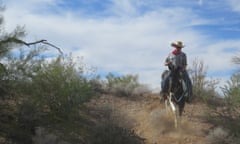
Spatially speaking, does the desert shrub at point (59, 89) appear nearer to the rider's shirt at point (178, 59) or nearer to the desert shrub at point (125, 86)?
the rider's shirt at point (178, 59)

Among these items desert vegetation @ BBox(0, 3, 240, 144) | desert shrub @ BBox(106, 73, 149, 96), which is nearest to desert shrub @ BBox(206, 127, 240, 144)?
desert vegetation @ BBox(0, 3, 240, 144)

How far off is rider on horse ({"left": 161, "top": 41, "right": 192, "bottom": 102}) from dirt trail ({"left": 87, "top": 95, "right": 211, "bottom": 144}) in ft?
4.13

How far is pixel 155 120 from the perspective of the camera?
24047 millimetres

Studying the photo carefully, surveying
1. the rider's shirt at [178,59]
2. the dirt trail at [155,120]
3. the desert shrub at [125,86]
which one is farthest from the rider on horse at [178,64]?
the desert shrub at [125,86]

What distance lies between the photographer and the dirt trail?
22422 mm

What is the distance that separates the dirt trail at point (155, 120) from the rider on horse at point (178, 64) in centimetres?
126

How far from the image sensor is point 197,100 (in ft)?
98.3

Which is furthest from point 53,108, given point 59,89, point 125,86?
point 125,86

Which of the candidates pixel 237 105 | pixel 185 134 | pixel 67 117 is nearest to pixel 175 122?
pixel 185 134

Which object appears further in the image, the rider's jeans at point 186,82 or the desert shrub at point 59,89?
the rider's jeans at point 186,82

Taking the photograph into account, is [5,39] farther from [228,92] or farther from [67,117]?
[228,92]

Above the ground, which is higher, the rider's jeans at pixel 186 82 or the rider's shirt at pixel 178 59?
the rider's shirt at pixel 178 59

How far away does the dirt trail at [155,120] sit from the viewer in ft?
73.6

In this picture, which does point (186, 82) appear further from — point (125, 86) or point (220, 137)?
point (125, 86)
